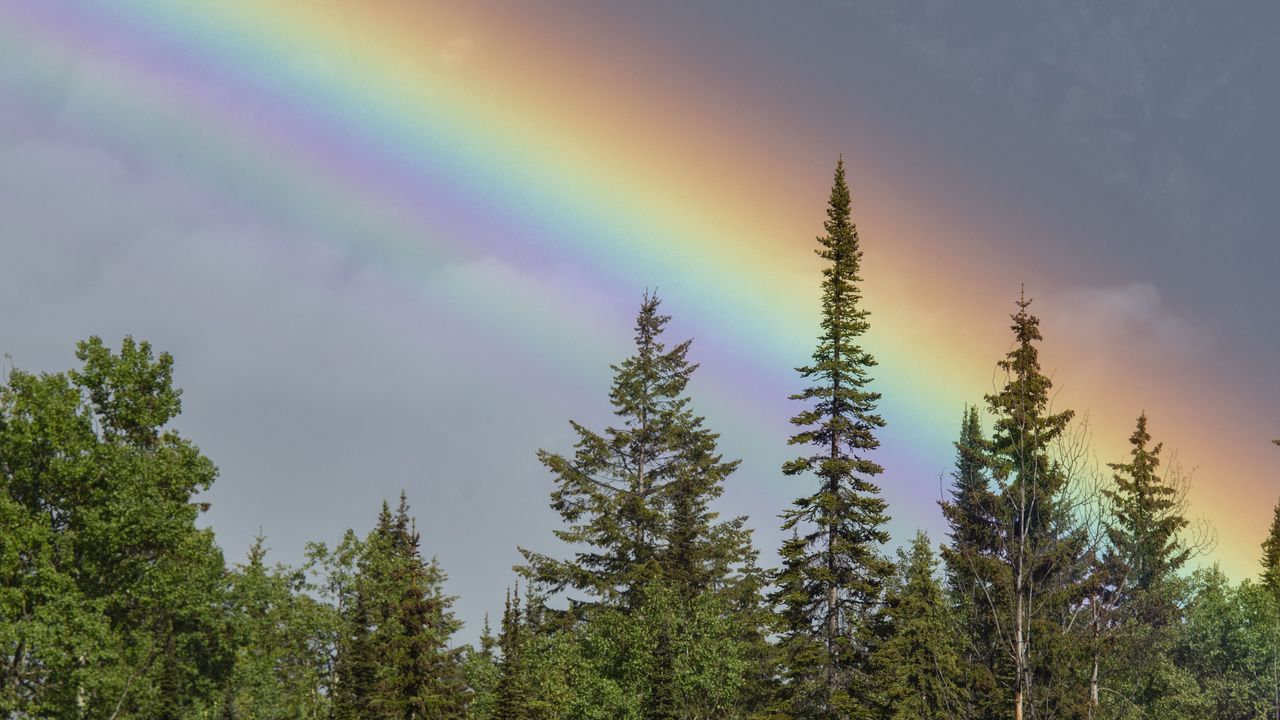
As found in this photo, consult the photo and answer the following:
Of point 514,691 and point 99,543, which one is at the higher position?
point 99,543

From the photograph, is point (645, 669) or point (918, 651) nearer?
point (645, 669)

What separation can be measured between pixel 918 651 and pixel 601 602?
17253 millimetres

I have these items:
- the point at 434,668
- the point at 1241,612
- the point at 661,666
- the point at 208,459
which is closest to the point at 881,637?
the point at 661,666

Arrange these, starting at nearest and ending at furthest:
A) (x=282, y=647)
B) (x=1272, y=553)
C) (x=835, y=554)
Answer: (x=835, y=554)
(x=282, y=647)
(x=1272, y=553)

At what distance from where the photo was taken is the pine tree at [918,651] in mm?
37375

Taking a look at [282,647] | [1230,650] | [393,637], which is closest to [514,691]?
[393,637]

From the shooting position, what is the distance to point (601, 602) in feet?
177

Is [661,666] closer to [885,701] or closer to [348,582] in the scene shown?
[885,701]

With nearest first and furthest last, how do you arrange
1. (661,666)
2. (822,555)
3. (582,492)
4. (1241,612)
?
(822,555), (661,666), (582,492), (1241,612)

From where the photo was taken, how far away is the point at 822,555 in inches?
1561

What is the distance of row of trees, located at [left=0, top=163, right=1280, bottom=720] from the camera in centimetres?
3900

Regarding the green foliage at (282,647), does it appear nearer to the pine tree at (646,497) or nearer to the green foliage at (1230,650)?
the pine tree at (646,497)

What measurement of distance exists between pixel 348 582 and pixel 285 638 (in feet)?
15.9

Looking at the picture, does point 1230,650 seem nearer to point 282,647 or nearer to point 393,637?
point 393,637
